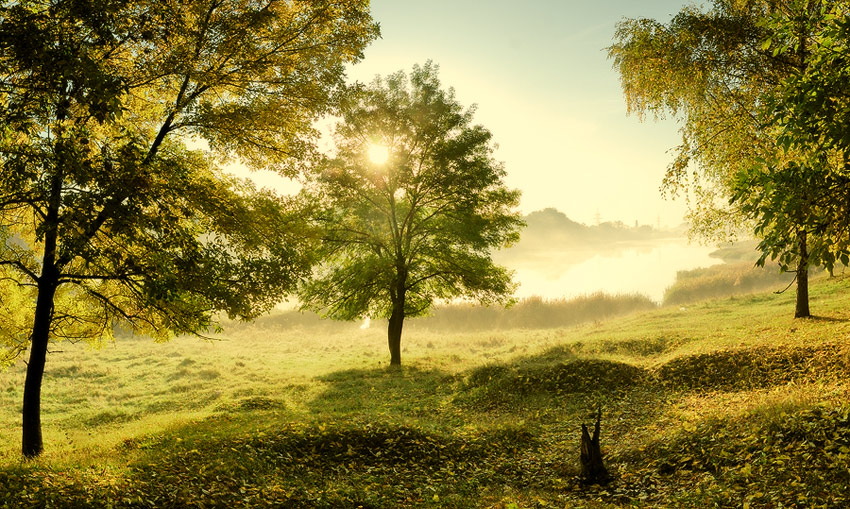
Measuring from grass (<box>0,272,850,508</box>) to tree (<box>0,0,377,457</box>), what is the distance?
304 cm

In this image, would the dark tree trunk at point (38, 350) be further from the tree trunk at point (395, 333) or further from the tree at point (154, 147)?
the tree trunk at point (395, 333)

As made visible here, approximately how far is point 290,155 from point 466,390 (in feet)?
34.5

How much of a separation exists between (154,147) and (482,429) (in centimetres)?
1035

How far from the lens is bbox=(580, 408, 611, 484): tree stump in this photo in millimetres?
9242

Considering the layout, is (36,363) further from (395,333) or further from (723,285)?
(723,285)

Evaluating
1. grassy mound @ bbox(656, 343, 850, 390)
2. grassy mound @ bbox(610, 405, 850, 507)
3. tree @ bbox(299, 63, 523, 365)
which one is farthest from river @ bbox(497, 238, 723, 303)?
grassy mound @ bbox(610, 405, 850, 507)

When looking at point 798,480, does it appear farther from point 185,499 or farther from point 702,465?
point 185,499

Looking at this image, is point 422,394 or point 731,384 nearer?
point 731,384

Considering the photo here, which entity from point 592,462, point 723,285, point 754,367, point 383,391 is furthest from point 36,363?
point 723,285

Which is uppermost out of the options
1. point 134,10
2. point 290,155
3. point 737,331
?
point 134,10

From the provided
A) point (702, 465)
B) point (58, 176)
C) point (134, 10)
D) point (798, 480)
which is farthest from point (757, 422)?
point (134, 10)

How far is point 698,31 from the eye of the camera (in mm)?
16281

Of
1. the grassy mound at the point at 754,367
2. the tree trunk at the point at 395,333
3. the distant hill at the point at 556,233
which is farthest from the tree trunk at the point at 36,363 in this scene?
the distant hill at the point at 556,233

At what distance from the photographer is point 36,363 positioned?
9.66m
